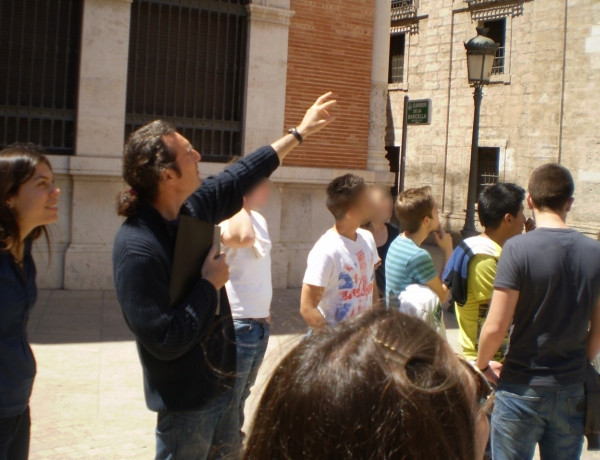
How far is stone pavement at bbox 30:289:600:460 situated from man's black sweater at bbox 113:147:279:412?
0.48 metres

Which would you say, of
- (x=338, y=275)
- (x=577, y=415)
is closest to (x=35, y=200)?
(x=338, y=275)

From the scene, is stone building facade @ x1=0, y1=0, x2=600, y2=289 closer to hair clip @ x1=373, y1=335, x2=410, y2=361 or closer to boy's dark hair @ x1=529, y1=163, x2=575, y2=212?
boy's dark hair @ x1=529, y1=163, x2=575, y2=212

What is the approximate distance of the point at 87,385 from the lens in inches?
239

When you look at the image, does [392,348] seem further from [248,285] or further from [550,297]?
[248,285]

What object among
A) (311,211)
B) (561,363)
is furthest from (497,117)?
(561,363)

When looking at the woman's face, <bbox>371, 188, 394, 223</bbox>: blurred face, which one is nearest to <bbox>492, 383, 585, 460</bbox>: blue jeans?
the woman's face

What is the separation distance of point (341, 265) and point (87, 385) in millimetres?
2956

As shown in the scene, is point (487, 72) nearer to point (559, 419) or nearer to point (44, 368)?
point (44, 368)

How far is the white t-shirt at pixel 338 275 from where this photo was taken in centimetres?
409

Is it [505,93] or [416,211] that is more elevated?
[505,93]

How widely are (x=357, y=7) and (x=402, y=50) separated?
10533 millimetres

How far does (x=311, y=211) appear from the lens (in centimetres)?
1151

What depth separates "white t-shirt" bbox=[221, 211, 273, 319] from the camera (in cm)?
420

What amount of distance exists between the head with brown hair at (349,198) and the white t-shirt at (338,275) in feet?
0.47
